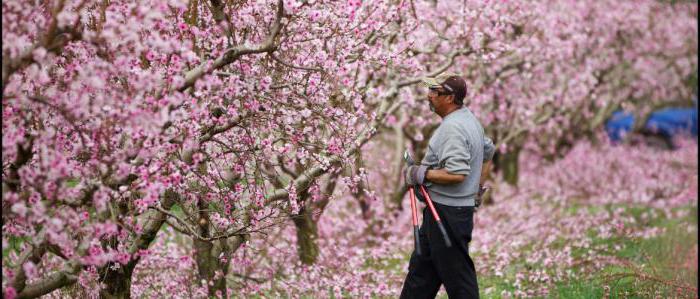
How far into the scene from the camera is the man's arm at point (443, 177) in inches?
210

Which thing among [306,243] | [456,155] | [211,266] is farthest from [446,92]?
[306,243]

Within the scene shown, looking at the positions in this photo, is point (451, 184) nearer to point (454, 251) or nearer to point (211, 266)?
point (454, 251)

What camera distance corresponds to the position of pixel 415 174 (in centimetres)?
561

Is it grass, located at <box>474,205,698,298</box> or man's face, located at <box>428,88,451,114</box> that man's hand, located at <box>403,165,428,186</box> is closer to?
man's face, located at <box>428,88,451,114</box>

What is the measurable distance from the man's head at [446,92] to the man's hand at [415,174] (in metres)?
0.45

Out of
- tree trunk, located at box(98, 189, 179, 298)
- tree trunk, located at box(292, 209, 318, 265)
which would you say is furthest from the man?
tree trunk, located at box(292, 209, 318, 265)

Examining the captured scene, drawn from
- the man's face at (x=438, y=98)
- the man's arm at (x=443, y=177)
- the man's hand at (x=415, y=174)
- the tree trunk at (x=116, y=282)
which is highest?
the man's face at (x=438, y=98)

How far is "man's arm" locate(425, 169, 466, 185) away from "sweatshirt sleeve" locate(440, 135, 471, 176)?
3cm

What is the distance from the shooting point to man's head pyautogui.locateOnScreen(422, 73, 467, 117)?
5.57 metres

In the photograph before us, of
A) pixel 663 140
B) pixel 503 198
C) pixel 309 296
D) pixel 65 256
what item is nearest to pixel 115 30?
pixel 65 256

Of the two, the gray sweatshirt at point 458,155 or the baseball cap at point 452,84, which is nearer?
the gray sweatshirt at point 458,155

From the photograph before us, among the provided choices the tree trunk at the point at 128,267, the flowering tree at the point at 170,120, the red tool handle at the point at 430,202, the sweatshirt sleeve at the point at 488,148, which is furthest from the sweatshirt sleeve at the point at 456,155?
the tree trunk at the point at 128,267

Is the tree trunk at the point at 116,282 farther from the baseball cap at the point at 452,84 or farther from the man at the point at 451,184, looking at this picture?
the baseball cap at the point at 452,84

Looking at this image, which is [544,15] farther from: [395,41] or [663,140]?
[663,140]
